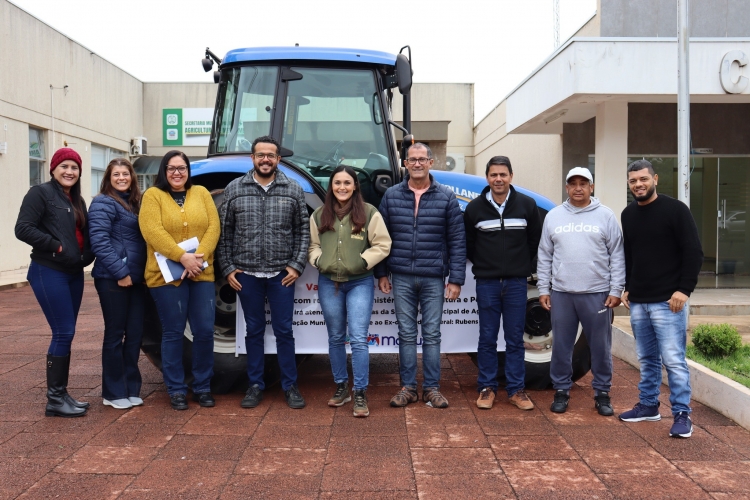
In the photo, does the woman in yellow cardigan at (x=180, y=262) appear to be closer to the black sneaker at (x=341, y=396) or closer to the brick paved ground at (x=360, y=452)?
the brick paved ground at (x=360, y=452)

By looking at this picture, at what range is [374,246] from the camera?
4.89 m

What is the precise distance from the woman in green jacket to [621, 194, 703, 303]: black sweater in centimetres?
166

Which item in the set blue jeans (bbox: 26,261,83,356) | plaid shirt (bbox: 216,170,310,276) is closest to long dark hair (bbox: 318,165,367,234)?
plaid shirt (bbox: 216,170,310,276)

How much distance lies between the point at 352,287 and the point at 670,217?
215 cm

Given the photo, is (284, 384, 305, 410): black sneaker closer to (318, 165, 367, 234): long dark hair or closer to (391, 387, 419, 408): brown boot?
(391, 387, 419, 408): brown boot

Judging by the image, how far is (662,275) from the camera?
4.51m

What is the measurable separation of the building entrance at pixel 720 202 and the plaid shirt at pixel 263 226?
32.3 feet

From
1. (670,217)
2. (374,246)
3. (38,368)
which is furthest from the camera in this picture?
(38,368)

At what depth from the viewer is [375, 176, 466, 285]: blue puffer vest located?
4.94 m

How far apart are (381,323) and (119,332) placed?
1935 mm

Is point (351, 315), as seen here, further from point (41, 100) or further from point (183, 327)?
point (41, 100)

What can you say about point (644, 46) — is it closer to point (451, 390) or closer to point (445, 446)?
point (451, 390)

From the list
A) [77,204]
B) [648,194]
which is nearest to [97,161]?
[77,204]

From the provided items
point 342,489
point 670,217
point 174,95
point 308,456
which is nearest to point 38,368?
point 308,456
